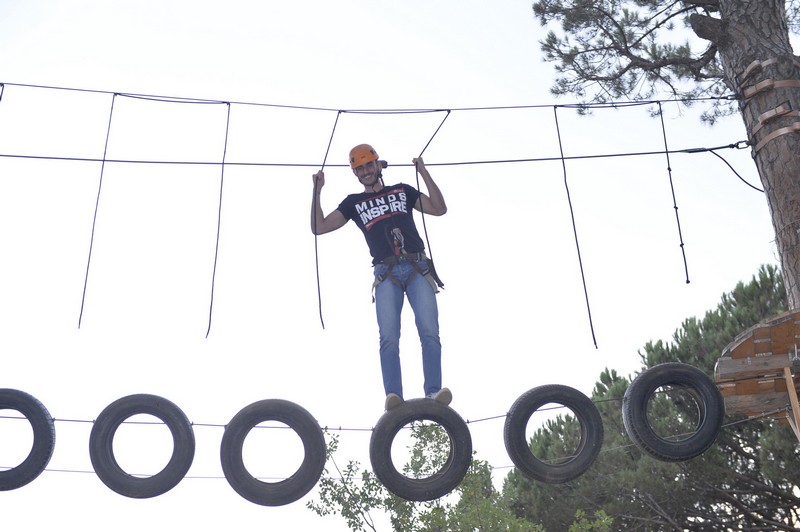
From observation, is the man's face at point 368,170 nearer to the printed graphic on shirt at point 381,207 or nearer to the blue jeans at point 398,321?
the printed graphic on shirt at point 381,207

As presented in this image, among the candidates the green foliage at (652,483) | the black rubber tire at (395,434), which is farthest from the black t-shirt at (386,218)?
the green foliage at (652,483)

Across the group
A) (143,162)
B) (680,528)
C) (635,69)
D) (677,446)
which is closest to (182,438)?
(143,162)

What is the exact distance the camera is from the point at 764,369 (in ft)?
30.7

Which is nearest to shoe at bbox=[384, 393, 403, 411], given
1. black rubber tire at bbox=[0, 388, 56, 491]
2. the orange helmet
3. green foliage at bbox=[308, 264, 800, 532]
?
the orange helmet

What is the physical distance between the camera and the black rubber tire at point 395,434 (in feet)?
29.1

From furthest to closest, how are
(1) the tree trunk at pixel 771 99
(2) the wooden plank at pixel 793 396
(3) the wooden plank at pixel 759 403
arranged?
(1) the tree trunk at pixel 771 99 → (3) the wooden plank at pixel 759 403 → (2) the wooden plank at pixel 793 396

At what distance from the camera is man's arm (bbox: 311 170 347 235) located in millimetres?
9648

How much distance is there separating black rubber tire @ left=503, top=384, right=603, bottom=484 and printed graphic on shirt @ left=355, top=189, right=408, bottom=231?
6.85 feet

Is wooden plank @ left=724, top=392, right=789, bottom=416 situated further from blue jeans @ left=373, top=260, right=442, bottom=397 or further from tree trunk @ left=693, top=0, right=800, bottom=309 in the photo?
blue jeans @ left=373, top=260, right=442, bottom=397

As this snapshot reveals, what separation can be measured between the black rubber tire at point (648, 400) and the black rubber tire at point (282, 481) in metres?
2.79

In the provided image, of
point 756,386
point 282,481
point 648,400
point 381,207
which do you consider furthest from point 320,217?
point 756,386

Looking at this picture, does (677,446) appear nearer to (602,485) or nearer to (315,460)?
(315,460)

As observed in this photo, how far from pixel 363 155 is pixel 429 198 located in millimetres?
755

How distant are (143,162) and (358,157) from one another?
2343 mm
